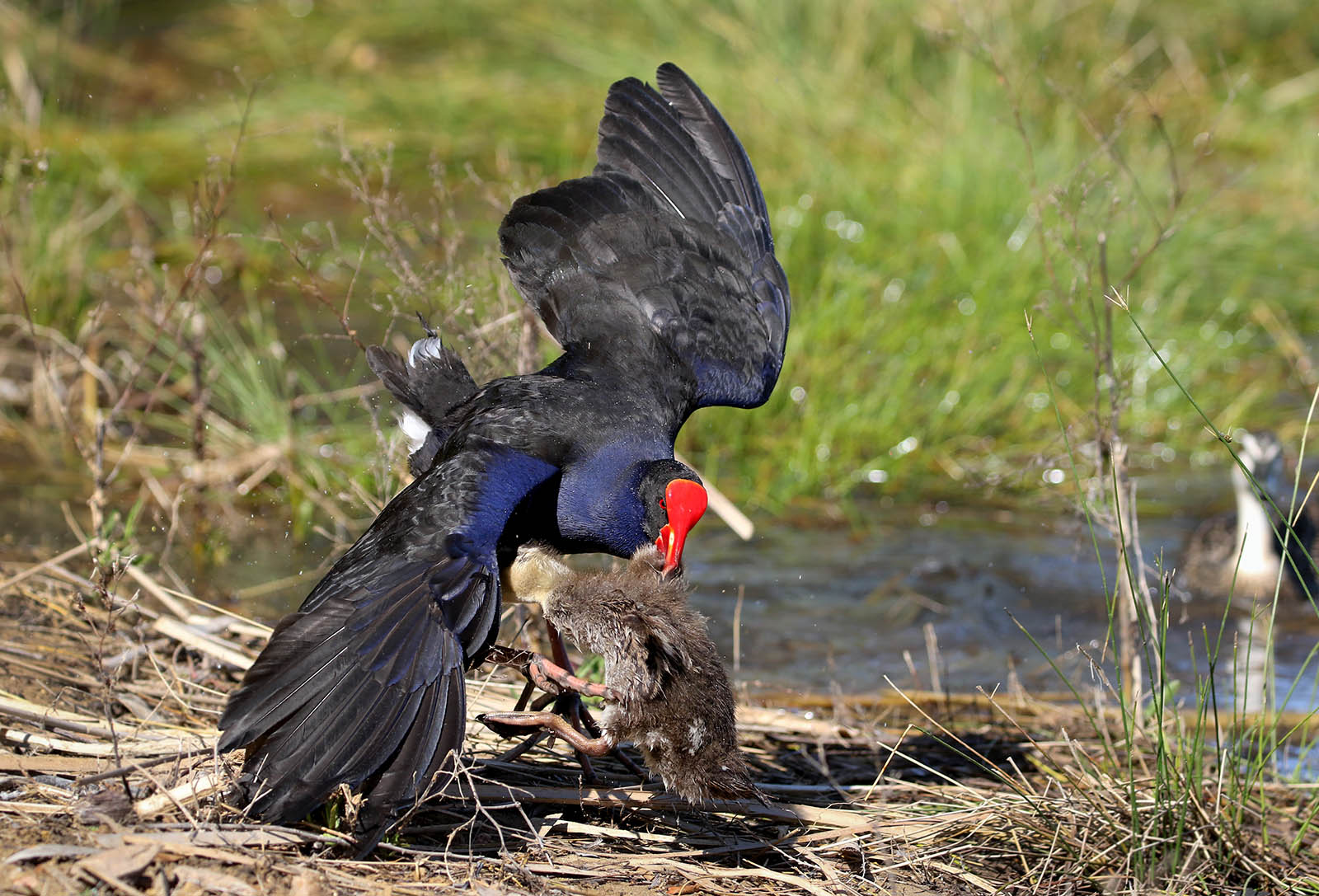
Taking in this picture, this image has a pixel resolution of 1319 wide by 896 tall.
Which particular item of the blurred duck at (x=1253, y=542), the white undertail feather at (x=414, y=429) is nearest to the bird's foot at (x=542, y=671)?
the white undertail feather at (x=414, y=429)

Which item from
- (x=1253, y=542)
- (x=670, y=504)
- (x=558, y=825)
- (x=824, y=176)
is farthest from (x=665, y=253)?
(x=824, y=176)

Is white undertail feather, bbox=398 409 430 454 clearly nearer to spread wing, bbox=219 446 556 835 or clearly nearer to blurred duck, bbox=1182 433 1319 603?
spread wing, bbox=219 446 556 835

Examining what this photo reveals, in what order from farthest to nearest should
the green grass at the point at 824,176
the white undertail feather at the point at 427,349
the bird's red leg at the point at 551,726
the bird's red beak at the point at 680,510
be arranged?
the green grass at the point at 824,176 < the white undertail feather at the point at 427,349 < the bird's red beak at the point at 680,510 < the bird's red leg at the point at 551,726

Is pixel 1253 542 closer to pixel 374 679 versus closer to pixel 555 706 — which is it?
pixel 555 706

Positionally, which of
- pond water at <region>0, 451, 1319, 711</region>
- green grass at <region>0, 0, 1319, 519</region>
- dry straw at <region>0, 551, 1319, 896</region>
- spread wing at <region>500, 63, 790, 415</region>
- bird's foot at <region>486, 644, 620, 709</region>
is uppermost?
green grass at <region>0, 0, 1319, 519</region>

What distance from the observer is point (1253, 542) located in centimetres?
543

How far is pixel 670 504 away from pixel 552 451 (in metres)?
0.33

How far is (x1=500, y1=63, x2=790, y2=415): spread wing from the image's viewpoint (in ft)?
11.9

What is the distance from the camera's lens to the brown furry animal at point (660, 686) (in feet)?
8.73

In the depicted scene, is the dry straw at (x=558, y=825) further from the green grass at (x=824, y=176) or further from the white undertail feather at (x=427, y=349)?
the green grass at (x=824, y=176)

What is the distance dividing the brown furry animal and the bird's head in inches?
9.9

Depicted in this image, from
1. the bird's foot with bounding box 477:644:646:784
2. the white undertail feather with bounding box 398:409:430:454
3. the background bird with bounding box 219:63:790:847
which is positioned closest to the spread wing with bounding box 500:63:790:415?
the background bird with bounding box 219:63:790:847

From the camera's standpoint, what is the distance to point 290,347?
587 centimetres

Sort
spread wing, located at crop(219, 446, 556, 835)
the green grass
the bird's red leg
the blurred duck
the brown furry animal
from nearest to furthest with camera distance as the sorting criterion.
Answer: spread wing, located at crop(219, 446, 556, 835) < the brown furry animal < the bird's red leg < the blurred duck < the green grass
